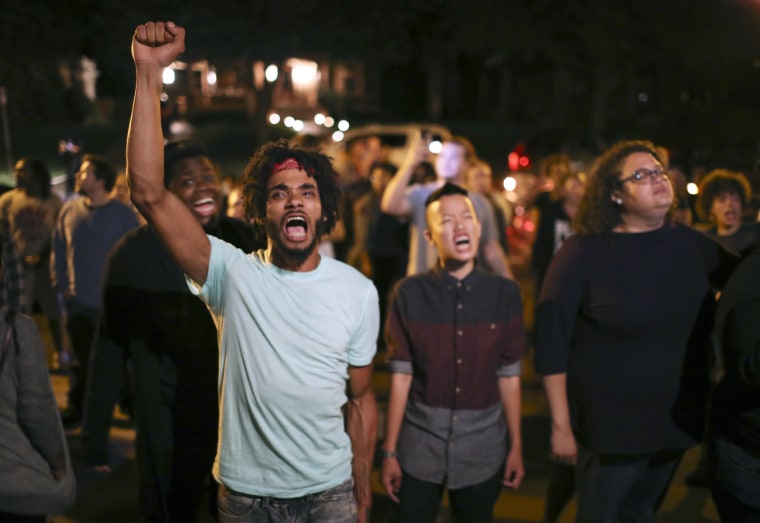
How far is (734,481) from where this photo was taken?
3.50 meters

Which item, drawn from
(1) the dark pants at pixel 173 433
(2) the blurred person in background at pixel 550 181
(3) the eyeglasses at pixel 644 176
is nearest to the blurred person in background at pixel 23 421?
(1) the dark pants at pixel 173 433

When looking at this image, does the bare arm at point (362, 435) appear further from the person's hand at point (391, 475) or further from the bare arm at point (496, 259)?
the bare arm at point (496, 259)

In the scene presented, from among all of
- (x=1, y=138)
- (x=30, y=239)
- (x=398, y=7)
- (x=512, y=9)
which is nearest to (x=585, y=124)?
(x=512, y=9)

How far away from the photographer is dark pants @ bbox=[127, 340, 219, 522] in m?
4.00

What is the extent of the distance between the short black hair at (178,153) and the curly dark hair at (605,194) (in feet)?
5.41

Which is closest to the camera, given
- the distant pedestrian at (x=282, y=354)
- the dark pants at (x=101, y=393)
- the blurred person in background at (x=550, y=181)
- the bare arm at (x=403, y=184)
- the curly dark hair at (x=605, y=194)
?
the distant pedestrian at (x=282, y=354)

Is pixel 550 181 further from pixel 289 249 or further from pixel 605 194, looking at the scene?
pixel 289 249

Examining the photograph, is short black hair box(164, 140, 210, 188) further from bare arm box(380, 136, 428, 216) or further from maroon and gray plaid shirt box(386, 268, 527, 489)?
bare arm box(380, 136, 428, 216)

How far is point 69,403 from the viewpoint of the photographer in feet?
24.1

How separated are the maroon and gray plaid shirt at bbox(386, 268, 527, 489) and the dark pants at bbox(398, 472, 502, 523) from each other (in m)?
0.05

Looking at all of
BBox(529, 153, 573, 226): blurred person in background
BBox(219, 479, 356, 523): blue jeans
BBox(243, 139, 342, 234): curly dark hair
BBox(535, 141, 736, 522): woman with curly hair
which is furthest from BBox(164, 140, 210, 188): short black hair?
BBox(529, 153, 573, 226): blurred person in background

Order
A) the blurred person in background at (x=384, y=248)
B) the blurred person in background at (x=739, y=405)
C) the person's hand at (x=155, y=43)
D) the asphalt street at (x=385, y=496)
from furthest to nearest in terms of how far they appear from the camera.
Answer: the blurred person in background at (x=384, y=248) < the asphalt street at (x=385, y=496) < the blurred person in background at (x=739, y=405) < the person's hand at (x=155, y=43)

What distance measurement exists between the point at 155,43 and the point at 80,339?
15.6 ft

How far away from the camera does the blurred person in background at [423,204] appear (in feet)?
22.0
